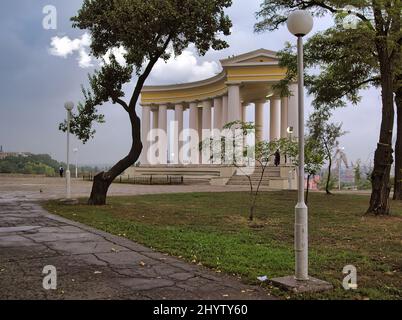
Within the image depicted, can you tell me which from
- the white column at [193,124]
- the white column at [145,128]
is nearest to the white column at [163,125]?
the white column at [145,128]

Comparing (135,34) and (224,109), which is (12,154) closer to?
(224,109)

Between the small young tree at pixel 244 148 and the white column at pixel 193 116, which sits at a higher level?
the white column at pixel 193 116

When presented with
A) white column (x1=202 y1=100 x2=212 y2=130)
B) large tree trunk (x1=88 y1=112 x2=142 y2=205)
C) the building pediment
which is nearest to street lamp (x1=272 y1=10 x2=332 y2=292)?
large tree trunk (x1=88 y1=112 x2=142 y2=205)

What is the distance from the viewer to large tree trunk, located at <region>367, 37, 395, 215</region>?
47.2 ft

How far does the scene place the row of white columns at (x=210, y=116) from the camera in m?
37.1

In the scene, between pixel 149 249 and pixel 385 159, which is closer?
pixel 149 249

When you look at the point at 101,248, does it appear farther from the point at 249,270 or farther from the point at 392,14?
the point at 392,14

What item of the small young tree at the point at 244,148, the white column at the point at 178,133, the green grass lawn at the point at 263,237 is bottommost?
the green grass lawn at the point at 263,237

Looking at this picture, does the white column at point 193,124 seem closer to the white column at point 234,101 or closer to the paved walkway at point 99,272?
the white column at point 234,101

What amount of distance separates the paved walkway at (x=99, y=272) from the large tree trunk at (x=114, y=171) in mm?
6469

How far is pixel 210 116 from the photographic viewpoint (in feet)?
148

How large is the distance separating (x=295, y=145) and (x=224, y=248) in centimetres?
597

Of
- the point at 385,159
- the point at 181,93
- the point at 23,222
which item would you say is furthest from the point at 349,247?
the point at 181,93
